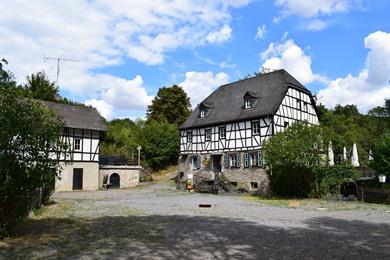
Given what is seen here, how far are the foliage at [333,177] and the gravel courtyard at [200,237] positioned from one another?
8593mm

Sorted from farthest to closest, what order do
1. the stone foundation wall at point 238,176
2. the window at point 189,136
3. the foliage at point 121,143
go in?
1. the foliage at point 121,143
2. the window at point 189,136
3. the stone foundation wall at point 238,176

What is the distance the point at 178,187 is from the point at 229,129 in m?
6.77

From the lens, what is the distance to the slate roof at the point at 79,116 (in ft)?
112

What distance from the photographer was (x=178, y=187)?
34625mm

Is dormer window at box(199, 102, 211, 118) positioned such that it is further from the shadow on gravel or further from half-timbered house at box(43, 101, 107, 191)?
the shadow on gravel

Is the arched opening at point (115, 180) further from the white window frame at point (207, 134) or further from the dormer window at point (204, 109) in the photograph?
the dormer window at point (204, 109)

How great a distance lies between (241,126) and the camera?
33.6 metres

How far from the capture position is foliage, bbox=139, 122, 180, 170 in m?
47.4

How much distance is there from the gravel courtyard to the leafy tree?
972mm

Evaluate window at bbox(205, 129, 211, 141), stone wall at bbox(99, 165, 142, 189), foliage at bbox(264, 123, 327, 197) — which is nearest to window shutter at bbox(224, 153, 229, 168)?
window at bbox(205, 129, 211, 141)

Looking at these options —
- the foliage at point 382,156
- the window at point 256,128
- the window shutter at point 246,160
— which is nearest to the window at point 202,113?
the window at point 256,128

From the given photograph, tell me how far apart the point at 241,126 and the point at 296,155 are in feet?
30.6

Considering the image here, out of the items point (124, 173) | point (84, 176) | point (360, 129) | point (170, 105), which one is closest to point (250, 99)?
point (124, 173)

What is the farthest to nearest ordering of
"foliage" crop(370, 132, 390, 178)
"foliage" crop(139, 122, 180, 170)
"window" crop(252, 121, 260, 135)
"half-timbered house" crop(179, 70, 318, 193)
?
1. "foliage" crop(139, 122, 180, 170)
2. "window" crop(252, 121, 260, 135)
3. "half-timbered house" crop(179, 70, 318, 193)
4. "foliage" crop(370, 132, 390, 178)
